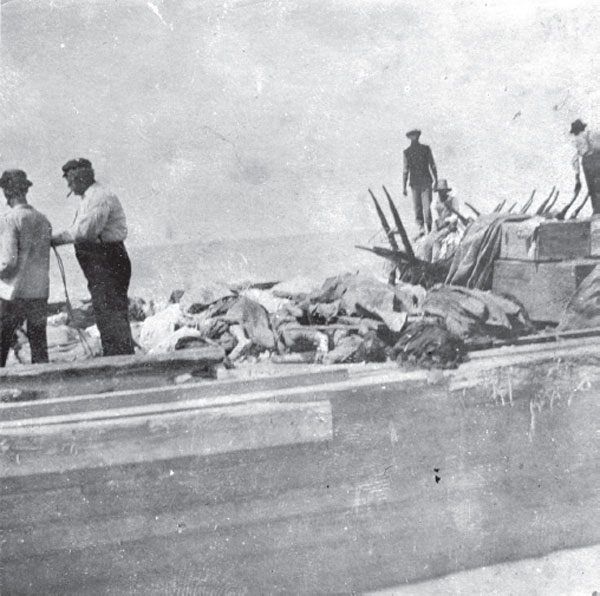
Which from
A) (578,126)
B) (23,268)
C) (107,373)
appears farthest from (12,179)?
(578,126)

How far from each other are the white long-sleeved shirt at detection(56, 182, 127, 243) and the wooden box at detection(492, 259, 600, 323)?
107 inches

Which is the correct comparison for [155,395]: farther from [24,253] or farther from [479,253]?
[479,253]

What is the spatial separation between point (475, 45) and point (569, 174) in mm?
1165

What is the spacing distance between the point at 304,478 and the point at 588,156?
298cm

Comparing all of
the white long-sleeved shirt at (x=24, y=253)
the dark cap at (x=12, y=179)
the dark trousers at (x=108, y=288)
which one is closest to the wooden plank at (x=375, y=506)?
the dark trousers at (x=108, y=288)

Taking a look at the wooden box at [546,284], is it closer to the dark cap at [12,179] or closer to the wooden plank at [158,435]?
the wooden plank at [158,435]

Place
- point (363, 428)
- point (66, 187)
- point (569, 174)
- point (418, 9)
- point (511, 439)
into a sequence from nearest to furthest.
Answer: point (363, 428) < point (511, 439) < point (66, 187) < point (418, 9) < point (569, 174)

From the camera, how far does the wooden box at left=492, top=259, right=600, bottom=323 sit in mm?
4219

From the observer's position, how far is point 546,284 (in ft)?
14.1

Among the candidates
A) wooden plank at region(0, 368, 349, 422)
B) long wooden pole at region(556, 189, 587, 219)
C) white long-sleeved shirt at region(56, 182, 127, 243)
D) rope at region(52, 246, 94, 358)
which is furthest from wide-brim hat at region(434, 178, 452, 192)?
rope at region(52, 246, 94, 358)

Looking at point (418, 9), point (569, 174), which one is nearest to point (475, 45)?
point (418, 9)

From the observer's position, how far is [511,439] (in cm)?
365

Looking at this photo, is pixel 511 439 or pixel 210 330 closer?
pixel 511 439

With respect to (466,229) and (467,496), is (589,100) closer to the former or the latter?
(466,229)
